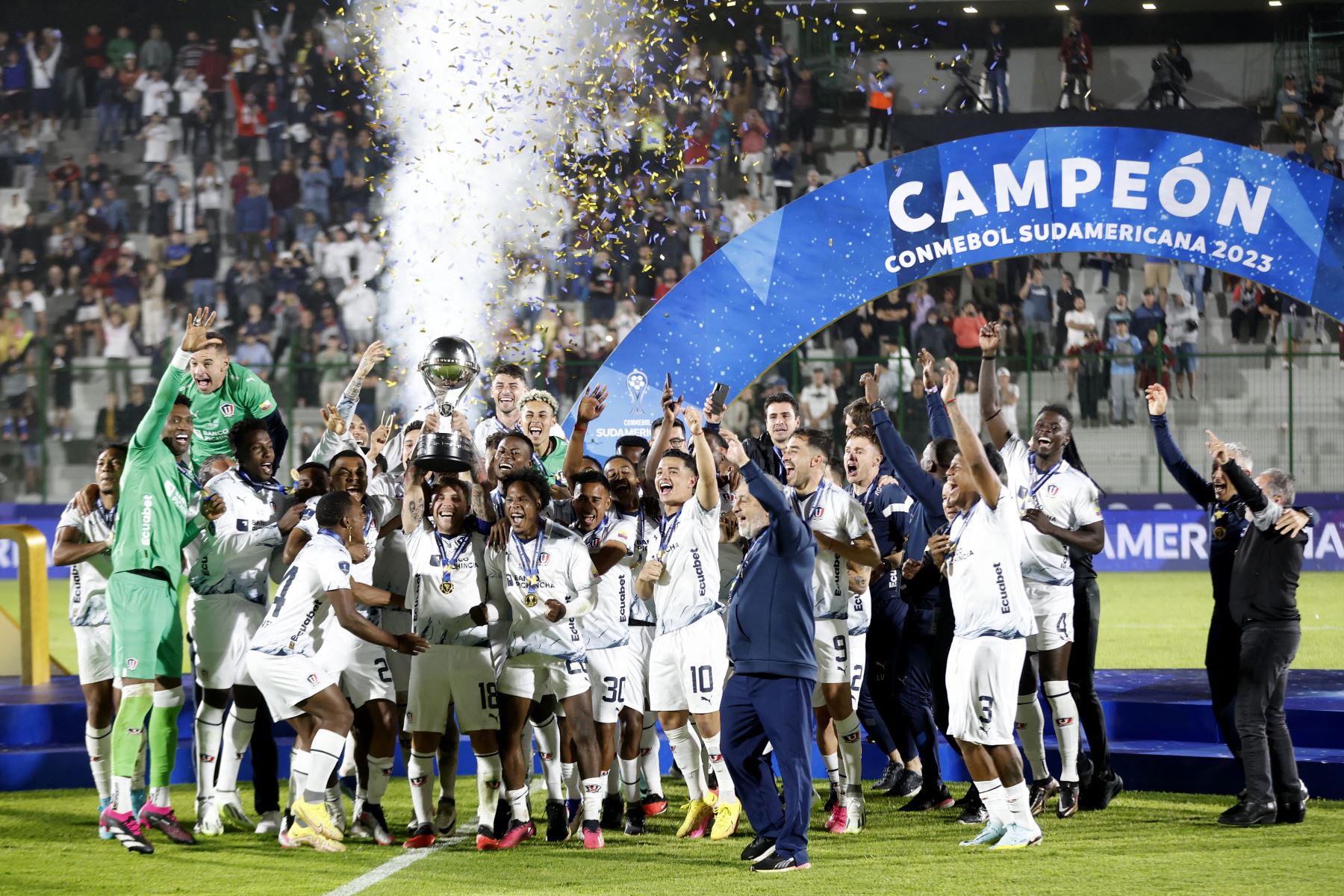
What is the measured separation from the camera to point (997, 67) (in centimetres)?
2341

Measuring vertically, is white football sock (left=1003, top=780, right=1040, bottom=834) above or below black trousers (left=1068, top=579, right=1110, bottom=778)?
below

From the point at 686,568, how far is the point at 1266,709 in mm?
2950

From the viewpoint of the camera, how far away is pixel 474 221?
23.9 m

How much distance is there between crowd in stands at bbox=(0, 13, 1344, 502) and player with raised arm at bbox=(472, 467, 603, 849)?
38.3 feet

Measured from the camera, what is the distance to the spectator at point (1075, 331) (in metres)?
19.2

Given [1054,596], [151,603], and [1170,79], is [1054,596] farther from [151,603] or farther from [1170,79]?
[1170,79]

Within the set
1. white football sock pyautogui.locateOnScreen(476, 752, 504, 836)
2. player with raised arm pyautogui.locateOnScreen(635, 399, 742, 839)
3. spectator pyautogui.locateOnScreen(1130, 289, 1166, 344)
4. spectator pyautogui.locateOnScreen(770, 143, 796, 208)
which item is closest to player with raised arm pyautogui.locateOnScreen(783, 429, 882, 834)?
player with raised arm pyautogui.locateOnScreen(635, 399, 742, 839)

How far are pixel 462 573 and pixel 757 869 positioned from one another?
198 centimetres

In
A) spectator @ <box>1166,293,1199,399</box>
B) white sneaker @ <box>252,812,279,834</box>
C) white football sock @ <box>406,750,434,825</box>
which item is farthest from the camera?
spectator @ <box>1166,293,1199,399</box>

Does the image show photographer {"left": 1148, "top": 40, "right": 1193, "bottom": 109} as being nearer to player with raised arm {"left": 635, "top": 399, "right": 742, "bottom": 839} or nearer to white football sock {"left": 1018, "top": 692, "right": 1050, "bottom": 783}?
white football sock {"left": 1018, "top": 692, "right": 1050, "bottom": 783}

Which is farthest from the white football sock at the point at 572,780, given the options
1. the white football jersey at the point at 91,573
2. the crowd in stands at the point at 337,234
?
the crowd in stands at the point at 337,234

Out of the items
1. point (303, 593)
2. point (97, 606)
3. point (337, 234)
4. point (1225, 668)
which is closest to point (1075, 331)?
point (337, 234)

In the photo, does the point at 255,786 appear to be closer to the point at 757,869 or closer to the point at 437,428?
the point at 437,428

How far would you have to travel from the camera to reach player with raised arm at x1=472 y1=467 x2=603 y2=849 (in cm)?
759
